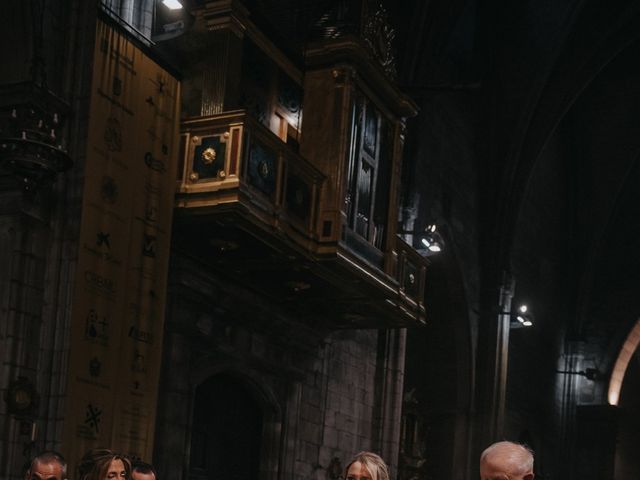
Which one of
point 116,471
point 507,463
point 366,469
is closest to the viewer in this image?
point 507,463

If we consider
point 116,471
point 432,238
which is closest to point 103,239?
point 116,471

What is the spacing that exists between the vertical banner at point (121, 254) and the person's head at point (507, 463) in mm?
7911

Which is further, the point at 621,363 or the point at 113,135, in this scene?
the point at 621,363

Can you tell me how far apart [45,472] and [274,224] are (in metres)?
6.84

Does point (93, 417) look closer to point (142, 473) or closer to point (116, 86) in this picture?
point (116, 86)

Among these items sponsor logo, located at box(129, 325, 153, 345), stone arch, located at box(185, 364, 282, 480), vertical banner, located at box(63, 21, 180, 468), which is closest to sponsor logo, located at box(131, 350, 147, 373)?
vertical banner, located at box(63, 21, 180, 468)

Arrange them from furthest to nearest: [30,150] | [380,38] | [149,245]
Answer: [380,38]
[149,245]
[30,150]

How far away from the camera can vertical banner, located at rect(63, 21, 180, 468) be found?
39.6 ft

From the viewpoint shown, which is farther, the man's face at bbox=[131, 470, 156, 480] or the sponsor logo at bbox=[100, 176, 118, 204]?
the sponsor logo at bbox=[100, 176, 118, 204]

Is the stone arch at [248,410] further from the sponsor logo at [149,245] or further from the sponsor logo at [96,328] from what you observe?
the sponsor logo at [96,328]

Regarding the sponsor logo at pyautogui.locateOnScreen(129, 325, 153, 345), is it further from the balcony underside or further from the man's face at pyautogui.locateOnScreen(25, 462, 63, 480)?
the man's face at pyautogui.locateOnScreen(25, 462, 63, 480)

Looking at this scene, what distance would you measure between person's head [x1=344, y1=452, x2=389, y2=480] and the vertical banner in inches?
229

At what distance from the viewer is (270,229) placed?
13.9 m

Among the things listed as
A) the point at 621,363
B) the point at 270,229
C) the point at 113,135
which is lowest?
the point at 621,363
